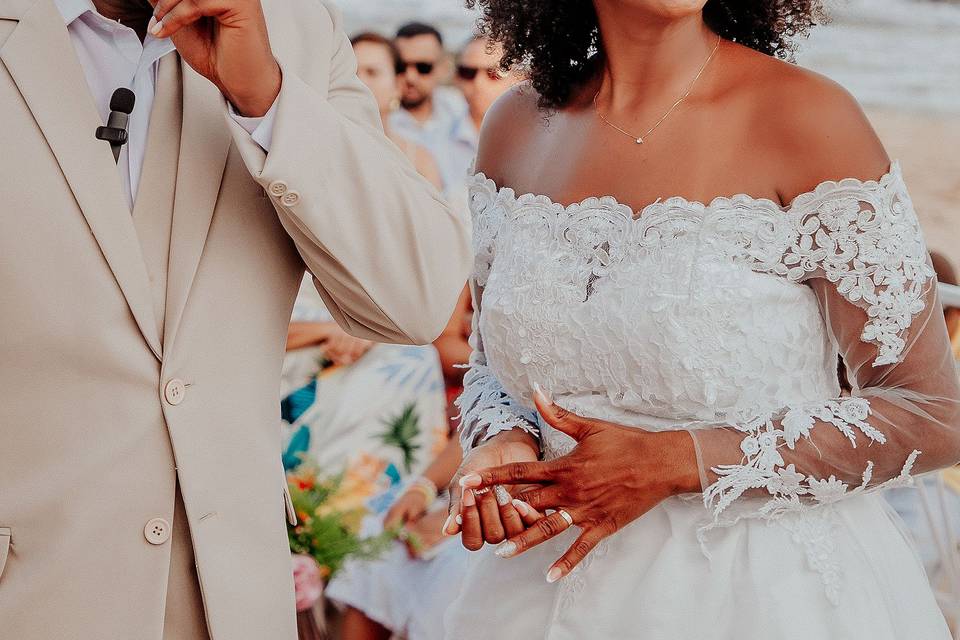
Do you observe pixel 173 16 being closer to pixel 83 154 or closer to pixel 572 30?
pixel 83 154

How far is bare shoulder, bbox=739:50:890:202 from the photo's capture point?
1.62 m

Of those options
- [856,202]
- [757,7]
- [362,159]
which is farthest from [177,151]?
[757,7]

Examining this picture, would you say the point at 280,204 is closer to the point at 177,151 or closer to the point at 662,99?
the point at 177,151

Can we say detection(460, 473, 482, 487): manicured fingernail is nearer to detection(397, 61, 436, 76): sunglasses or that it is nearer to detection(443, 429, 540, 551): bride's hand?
detection(443, 429, 540, 551): bride's hand

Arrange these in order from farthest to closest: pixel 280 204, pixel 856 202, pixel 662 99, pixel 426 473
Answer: pixel 426 473 → pixel 662 99 → pixel 856 202 → pixel 280 204

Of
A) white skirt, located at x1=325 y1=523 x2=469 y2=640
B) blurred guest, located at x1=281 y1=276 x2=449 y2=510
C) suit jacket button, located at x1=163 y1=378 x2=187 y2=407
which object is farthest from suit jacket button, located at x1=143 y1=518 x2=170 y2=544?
blurred guest, located at x1=281 y1=276 x2=449 y2=510

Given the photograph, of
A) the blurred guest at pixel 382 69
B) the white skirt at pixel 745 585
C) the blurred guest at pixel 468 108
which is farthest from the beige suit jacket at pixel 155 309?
the blurred guest at pixel 382 69

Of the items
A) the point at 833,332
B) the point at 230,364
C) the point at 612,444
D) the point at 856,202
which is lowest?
the point at 612,444

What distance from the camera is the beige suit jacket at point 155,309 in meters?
1.25

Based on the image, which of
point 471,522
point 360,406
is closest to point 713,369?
point 471,522

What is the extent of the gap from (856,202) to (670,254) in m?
0.29

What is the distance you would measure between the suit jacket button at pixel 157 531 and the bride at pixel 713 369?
1.47 feet

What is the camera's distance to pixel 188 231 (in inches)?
51.9

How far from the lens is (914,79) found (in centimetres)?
567
